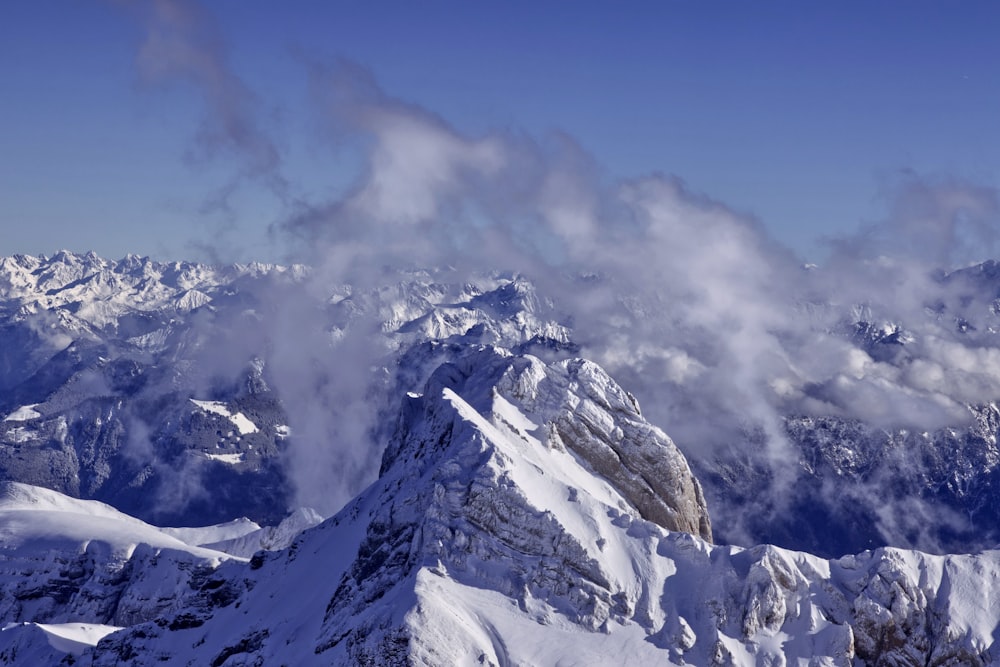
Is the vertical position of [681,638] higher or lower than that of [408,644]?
higher

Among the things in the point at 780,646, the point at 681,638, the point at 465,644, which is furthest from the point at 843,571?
the point at 465,644

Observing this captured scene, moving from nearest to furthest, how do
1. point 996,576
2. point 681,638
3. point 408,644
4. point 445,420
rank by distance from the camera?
point 408,644
point 681,638
point 996,576
point 445,420

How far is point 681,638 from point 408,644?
39634mm

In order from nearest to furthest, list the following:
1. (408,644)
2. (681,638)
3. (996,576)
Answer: (408,644) → (681,638) → (996,576)

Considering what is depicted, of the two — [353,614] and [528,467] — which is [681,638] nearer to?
[528,467]

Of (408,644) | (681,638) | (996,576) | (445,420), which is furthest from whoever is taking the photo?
(445,420)

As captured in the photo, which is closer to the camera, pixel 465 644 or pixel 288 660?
pixel 465 644

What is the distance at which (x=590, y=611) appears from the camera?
16588cm

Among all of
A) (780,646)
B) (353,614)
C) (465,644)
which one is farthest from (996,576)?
(353,614)

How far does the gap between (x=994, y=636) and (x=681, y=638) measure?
145 feet

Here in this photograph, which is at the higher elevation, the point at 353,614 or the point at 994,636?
the point at 994,636

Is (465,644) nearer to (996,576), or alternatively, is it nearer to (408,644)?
(408,644)

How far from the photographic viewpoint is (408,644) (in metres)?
150

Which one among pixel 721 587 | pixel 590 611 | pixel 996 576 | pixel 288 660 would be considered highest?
pixel 996 576
